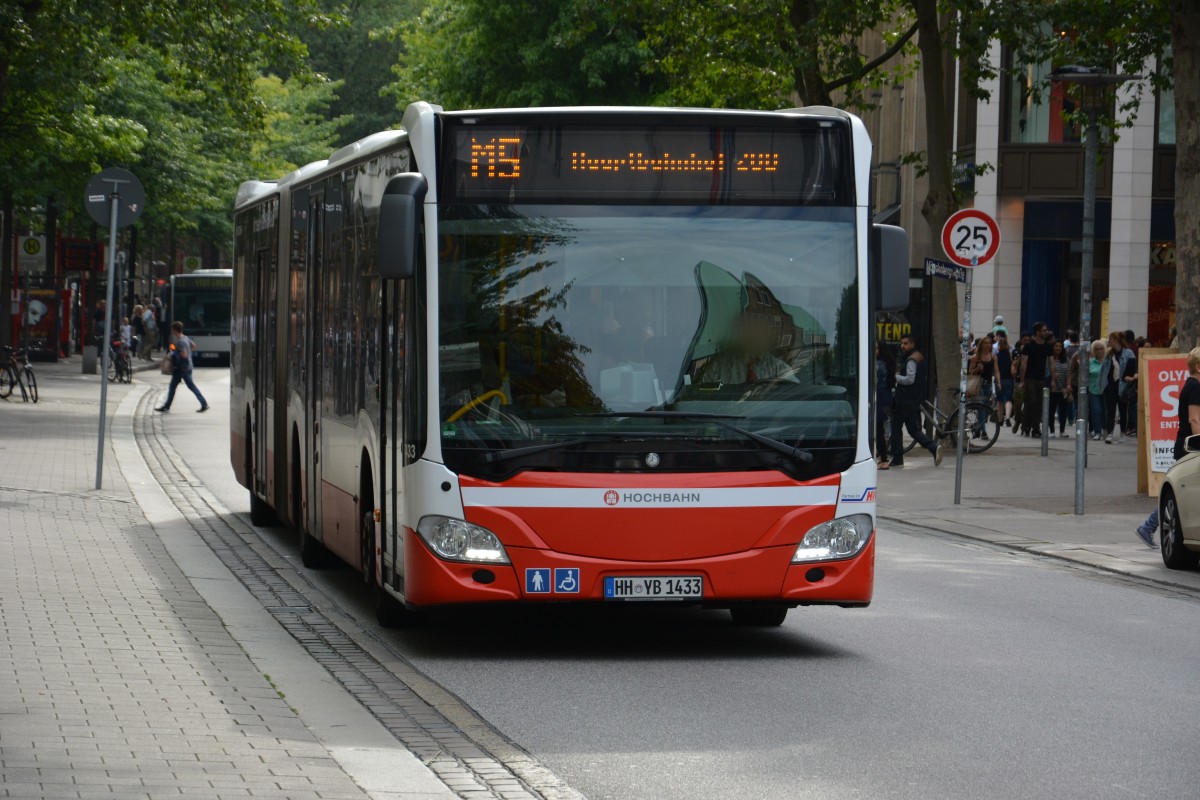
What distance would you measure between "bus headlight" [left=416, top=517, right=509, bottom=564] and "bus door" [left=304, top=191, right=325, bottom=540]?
353 cm

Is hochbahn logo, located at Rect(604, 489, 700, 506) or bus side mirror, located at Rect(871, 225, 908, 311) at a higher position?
bus side mirror, located at Rect(871, 225, 908, 311)

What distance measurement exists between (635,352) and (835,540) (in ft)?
4.36

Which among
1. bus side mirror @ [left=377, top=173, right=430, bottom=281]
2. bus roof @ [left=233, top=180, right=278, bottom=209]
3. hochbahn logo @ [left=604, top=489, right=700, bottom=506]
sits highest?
bus roof @ [left=233, top=180, right=278, bottom=209]

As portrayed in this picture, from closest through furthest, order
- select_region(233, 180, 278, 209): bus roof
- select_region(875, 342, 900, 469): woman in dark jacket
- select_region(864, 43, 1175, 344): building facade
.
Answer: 1. select_region(233, 180, 278, 209): bus roof
2. select_region(875, 342, 900, 469): woman in dark jacket
3. select_region(864, 43, 1175, 344): building facade

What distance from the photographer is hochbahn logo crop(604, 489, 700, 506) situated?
9812 millimetres

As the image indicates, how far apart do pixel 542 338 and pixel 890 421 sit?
701 inches

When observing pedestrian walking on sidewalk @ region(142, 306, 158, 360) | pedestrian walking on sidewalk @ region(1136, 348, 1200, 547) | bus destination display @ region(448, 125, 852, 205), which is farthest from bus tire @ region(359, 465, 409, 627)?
pedestrian walking on sidewalk @ region(142, 306, 158, 360)

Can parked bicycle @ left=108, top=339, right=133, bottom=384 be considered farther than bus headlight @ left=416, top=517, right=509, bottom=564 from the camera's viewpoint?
Yes

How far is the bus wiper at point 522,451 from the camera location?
32.1ft

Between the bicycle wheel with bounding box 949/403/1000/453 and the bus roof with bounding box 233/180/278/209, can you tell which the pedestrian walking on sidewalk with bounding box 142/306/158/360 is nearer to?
the bicycle wheel with bounding box 949/403/1000/453

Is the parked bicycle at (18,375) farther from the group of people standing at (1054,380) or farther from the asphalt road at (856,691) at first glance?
the asphalt road at (856,691)

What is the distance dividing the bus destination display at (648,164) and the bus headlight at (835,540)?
1.53 metres

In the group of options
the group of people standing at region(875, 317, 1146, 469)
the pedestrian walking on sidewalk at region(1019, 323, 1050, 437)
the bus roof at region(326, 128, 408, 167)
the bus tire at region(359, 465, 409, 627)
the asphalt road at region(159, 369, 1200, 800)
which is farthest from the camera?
the pedestrian walking on sidewalk at region(1019, 323, 1050, 437)

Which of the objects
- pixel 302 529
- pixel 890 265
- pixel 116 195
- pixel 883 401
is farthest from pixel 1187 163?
pixel 890 265
